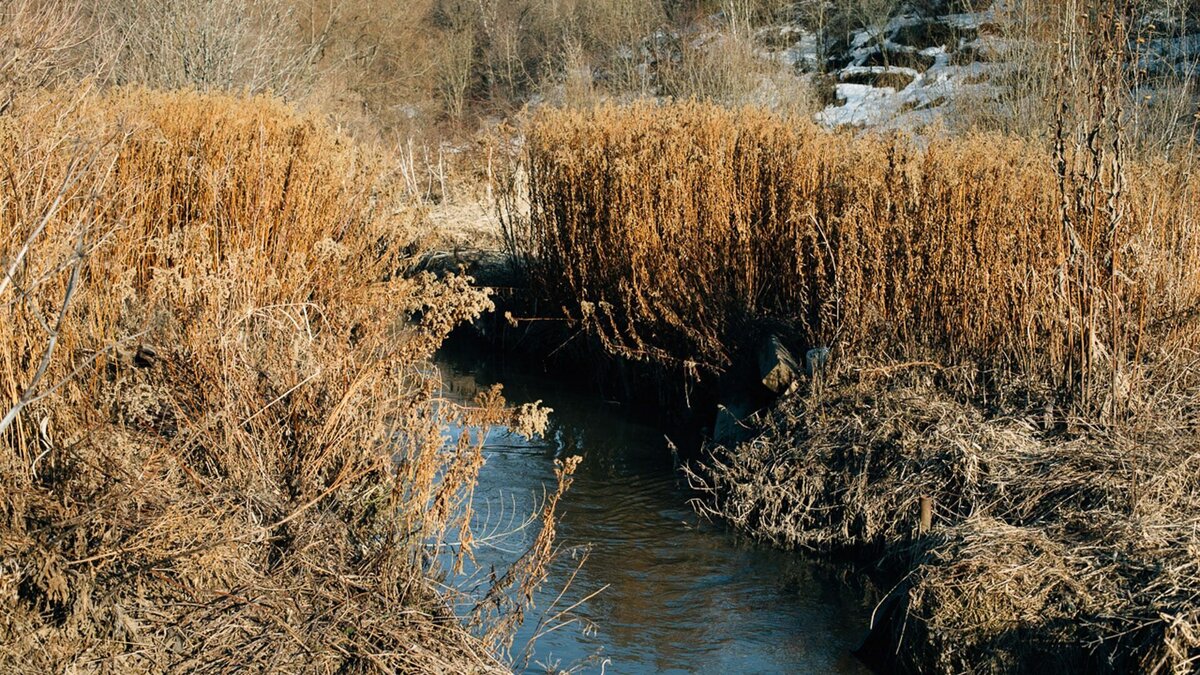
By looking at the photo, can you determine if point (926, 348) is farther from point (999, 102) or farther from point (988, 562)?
point (999, 102)

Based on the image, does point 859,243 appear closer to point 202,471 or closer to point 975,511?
point 975,511

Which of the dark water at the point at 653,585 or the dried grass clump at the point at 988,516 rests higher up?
the dried grass clump at the point at 988,516

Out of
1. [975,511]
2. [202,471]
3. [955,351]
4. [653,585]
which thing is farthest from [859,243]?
[202,471]

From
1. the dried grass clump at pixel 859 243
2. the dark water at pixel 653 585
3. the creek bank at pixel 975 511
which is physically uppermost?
the dried grass clump at pixel 859 243

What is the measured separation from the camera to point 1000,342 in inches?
270

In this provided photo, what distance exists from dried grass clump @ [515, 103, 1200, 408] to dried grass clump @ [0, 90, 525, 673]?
11.1 ft

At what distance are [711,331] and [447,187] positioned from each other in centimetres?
1111

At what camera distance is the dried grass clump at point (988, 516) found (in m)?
4.53

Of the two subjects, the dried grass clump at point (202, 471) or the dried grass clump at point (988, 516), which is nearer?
the dried grass clump at point (202, 471)

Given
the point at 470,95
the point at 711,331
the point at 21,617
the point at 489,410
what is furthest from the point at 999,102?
the point at 470,95

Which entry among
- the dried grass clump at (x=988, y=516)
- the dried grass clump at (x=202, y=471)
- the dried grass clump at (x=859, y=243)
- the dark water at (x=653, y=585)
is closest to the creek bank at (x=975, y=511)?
the dried grass clump at (x=988, y=516)

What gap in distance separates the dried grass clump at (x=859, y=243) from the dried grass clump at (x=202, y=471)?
3.38 metres

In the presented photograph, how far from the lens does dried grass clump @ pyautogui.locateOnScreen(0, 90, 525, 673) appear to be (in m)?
3.78

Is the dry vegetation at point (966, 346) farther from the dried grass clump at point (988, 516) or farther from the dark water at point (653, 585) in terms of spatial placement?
the dark water at point (653, 585)
